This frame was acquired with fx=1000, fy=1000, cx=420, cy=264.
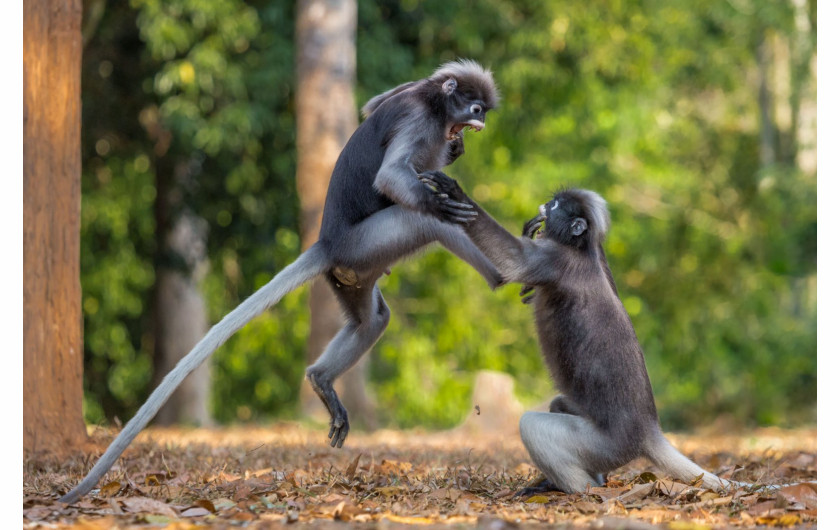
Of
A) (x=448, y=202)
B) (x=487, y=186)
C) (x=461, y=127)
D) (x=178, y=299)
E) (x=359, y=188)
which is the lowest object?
(x=178, y=299)

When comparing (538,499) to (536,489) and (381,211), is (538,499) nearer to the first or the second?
(536,489)

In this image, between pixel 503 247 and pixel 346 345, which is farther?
pixel 346 345

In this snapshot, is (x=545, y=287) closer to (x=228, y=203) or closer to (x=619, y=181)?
(x=228, y=203)

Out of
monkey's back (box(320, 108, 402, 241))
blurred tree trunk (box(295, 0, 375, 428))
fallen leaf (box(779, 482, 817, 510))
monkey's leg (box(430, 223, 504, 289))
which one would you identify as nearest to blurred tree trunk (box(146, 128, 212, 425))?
blurred tree trunk (box(295, 0, 375, 428))

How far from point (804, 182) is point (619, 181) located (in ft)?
9.22

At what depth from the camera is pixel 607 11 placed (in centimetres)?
1405

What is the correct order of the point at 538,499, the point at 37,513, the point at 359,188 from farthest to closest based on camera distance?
the point at 359,188
the point at 538,499
the point at 37,513

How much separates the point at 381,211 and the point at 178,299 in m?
8.87

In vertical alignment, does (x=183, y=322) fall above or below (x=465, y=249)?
below

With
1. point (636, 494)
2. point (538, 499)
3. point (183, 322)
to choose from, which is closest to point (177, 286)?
point (183, 322)

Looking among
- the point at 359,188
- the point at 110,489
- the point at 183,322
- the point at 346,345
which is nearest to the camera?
the point at 110,489

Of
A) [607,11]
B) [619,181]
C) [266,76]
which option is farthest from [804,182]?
[266,76]

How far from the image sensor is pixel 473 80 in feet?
17.4

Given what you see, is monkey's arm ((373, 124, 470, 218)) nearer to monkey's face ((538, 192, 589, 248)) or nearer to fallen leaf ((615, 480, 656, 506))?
monkey's face ((538, 192, 589, 248))
